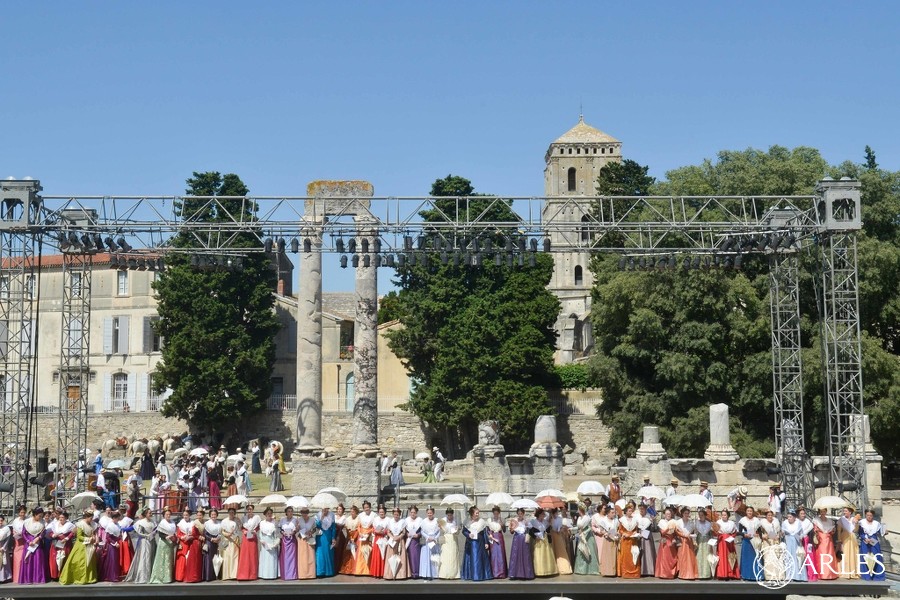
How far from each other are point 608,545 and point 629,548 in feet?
1.05

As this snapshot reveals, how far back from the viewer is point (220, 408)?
44656 millimetres

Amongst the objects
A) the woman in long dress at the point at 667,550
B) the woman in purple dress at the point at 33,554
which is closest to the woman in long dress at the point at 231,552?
the woman in purple dress at the point at 33,554

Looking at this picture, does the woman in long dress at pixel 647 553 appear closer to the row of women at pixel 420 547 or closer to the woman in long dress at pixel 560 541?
the row of women at pixel 420 547

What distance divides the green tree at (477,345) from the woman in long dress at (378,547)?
26.0 m

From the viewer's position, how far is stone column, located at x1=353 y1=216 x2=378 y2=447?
29.8 metres

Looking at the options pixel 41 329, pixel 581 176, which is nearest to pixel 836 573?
pixel 41 329

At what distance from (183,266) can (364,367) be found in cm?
1711

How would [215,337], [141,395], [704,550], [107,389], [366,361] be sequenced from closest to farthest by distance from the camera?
[704,550] < [366,361] < [215,337] < [141,395] < [107,389]

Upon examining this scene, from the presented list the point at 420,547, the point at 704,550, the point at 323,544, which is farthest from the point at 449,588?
the point at 704,550

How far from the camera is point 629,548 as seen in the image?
16828 mm

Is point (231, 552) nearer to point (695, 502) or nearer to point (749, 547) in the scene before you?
point (695, 502)

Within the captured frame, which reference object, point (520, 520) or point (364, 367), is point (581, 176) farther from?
point (520, 520)

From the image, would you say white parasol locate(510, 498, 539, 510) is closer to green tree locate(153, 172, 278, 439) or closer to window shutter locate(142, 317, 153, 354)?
green tree locate(153, 172, 278, 439)

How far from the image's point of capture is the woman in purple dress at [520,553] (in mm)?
16641
